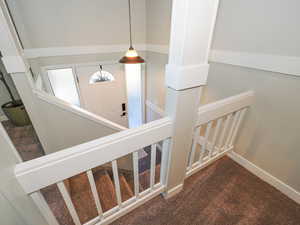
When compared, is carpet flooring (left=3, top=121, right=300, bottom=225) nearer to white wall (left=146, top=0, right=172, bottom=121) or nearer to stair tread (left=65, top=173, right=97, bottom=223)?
stair tread (left=65, top=173, right=97, bottom=223)

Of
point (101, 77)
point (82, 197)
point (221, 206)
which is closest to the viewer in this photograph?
point (221, 206)

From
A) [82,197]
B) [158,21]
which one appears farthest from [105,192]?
[158,21]

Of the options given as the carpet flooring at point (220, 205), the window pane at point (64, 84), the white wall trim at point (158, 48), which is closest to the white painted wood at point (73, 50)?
the white wall trim at point (158, 48)

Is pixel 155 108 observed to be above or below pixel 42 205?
below

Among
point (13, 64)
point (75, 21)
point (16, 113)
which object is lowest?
point (16, 113)

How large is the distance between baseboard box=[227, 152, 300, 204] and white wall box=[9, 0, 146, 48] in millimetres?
2988

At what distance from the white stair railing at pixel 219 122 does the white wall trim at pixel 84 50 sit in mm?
1731

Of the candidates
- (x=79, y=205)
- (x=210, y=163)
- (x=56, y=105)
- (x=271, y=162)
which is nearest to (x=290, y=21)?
(x=271, y=162)

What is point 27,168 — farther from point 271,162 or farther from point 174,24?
point 271,162

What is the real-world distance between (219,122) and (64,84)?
3.04 m

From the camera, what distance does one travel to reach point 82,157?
29.2 inches

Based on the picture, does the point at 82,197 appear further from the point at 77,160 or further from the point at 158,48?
the point at 158,48

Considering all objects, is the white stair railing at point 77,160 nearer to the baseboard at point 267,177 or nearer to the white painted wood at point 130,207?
the white painted wood at point 130,207

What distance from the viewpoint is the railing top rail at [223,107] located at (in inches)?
45.9
